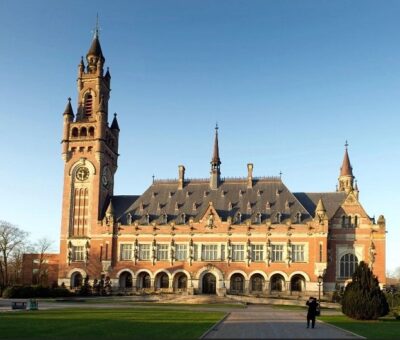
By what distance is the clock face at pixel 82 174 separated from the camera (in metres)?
84.7

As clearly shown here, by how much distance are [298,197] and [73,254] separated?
36.2 metres

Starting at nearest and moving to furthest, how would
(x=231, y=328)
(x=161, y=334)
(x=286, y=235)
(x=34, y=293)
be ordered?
(x=161, y=334)
(x=231, y=328)
(x=34, y=293)
(x=286, y=235)

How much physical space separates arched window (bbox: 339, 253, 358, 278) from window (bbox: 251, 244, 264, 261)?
11.3 metres

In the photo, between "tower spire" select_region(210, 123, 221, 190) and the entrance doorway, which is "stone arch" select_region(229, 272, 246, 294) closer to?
the entrance doorway

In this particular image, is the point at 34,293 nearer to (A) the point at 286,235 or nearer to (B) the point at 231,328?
(A) the point at 286,235

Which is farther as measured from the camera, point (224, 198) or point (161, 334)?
point (224, 198)

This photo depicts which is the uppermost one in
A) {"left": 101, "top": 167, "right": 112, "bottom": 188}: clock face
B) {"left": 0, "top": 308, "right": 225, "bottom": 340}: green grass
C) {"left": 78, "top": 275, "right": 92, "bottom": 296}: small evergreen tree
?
{"left": 101, "top": 167, "right": 112, "bottom": 188}: clock face

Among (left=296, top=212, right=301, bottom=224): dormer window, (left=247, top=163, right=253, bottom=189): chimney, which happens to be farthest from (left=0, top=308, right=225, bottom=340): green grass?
(left=247, top=163, right=253, bottom=189): chimney

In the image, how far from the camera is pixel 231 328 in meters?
29.0

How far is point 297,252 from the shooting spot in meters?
75.8

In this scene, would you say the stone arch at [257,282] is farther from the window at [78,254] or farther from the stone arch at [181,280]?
the window at [78,254]

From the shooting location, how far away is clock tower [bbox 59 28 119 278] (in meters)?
82.6

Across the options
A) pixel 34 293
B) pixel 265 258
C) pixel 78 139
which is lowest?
pixel 34 293

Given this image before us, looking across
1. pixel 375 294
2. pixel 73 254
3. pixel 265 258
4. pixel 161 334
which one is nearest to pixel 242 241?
pixel 265 258
